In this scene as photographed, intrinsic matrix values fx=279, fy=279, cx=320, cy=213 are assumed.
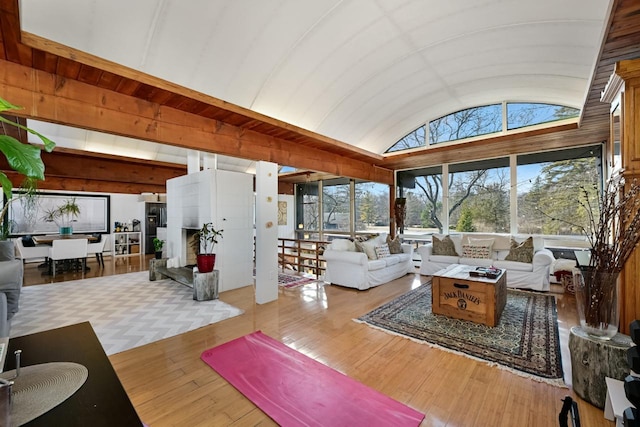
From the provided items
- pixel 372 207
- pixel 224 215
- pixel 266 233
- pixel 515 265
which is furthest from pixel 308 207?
pixel 515 265

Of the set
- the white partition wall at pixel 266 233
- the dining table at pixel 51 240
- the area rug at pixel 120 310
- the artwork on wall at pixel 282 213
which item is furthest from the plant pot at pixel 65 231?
the white partition wall at pixel 266 233

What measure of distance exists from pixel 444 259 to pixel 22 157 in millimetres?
6022

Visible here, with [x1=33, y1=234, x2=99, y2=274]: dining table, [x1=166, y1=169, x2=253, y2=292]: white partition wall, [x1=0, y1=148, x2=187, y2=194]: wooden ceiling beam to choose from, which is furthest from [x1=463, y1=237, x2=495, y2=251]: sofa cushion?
[x1=33, y1=234, x2=99, y2=274]: dining table

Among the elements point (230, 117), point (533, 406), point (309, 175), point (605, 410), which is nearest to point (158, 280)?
point (230, 117)

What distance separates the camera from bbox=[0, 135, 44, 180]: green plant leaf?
838 millimetres

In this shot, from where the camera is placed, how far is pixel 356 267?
482cm

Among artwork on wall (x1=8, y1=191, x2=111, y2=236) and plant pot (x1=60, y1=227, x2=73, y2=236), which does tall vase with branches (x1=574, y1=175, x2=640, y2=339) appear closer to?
plant pot (x1=60, y1=227, x2=73, y2=236)

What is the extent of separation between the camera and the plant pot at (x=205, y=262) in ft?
14.0

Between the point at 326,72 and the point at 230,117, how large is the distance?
1600 millimetres

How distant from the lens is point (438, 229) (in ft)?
22.1

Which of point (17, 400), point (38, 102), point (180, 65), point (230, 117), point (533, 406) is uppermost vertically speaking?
point (180, 65)

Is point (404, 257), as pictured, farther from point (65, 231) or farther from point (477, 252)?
point (65, 231)

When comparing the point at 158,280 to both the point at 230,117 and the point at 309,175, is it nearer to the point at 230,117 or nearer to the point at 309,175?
the point at 230,117

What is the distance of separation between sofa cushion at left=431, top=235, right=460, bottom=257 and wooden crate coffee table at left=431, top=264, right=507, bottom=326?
2.11m
